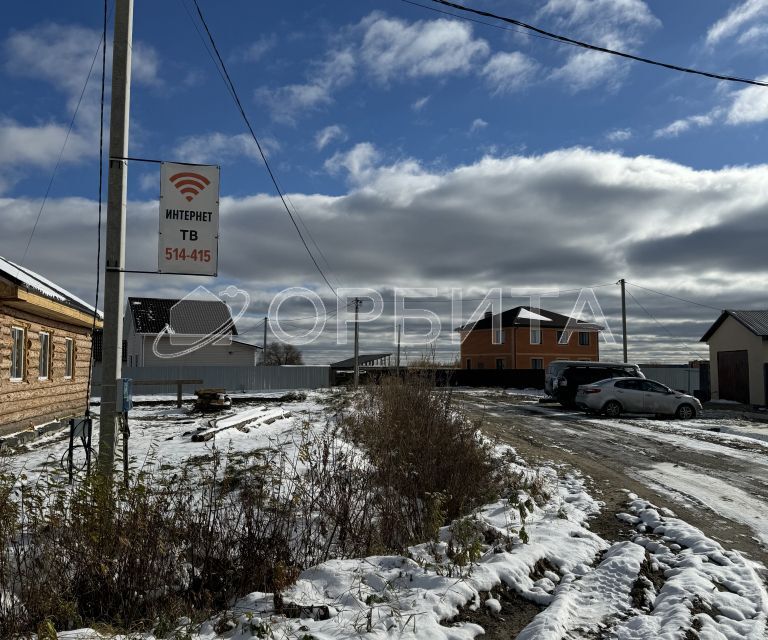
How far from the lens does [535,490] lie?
7.77m

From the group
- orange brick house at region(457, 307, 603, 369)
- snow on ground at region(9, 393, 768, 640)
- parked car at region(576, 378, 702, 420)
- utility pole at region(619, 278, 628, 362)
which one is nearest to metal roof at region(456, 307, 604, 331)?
orange brick house at region(457, 307, 603, 369)

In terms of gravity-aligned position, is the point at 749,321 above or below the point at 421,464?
above

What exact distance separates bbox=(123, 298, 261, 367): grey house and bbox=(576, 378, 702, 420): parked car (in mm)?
28587

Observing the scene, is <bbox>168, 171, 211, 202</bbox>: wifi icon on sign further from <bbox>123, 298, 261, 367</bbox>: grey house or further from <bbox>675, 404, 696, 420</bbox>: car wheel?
<bbox>123, 298, 261, 367</bbox>: grey house

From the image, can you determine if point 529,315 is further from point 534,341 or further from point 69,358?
point 69,358

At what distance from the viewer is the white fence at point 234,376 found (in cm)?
3278

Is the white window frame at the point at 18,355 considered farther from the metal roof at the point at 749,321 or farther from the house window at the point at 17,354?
the metal roof at the point at 749,321

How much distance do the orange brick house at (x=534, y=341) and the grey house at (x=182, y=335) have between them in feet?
67.8

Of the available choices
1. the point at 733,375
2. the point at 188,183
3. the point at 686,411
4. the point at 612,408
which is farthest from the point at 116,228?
the point at 733,375

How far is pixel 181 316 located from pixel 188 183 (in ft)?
128

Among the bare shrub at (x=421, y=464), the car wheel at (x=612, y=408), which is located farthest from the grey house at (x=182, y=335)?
the bare shrub at (x=421, y=464)

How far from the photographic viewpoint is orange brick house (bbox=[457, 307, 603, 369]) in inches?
2131

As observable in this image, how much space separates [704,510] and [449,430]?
3.24 m

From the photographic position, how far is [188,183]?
23.4ft
